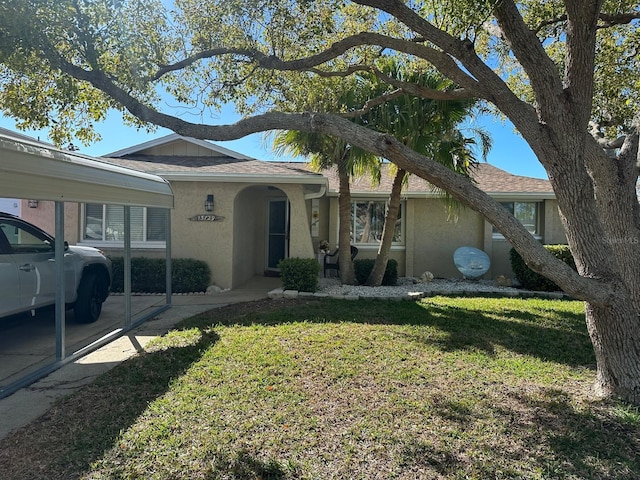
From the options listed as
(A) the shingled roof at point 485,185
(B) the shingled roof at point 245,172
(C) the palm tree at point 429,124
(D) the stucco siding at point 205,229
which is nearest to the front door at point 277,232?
(B) the shingled roof at point 245,172

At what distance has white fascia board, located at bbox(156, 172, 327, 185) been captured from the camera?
985 centimetres

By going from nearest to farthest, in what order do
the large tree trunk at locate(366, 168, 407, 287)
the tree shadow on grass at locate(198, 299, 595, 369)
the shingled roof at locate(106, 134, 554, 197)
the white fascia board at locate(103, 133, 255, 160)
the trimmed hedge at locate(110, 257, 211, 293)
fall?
the tree shadow on grass at locate(198, 299, 595, 369) → the shingled roof at locate(106, 134, 554, 197) → the trimmed hedge at locate(110, 257, 211, 293) → the large tree trunk at locate(366, 168, 407, 287) → the white fascia board at locate(103, 133, 255, 160)

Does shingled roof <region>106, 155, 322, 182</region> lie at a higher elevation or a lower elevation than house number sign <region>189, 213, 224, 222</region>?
higher

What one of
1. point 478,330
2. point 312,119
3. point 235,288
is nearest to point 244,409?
point 312,119

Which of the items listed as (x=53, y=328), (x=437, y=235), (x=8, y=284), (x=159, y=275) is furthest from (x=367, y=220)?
(x=8, y=284)

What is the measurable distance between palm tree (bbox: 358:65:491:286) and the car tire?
6.60 m

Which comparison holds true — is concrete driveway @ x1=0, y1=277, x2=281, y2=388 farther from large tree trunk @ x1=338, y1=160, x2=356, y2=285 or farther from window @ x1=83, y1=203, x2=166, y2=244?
large tree trunk @ x1=338, y1=160, x2=356, y2=285

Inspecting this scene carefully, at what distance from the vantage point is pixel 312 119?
434cm

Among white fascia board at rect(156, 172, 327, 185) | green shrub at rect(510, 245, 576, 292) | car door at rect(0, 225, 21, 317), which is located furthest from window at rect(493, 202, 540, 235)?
car door at rect(0, 225, 21, 317)

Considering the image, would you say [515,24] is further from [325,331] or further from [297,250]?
[297,250]

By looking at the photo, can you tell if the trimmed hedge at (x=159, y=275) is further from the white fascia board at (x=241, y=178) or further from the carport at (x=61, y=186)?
the carport at (x=61, y=186)

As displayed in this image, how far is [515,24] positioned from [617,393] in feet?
13.3

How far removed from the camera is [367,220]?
13.2 m

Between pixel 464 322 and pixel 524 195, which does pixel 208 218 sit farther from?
pixel 524 195
